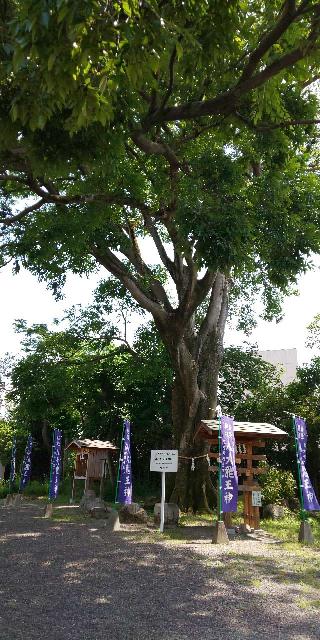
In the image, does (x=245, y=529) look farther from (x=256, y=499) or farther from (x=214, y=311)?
(x=214, y=311)

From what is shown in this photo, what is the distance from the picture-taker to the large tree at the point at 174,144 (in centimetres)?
388

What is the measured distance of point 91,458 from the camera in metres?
20.1

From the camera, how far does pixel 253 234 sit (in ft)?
29.0

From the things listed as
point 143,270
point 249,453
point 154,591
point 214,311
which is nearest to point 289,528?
point 249,453

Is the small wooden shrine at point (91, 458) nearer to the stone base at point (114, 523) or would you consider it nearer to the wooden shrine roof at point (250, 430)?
the stone base at point (114, 523)

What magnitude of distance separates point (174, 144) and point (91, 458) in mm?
14351

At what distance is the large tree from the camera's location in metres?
3.88

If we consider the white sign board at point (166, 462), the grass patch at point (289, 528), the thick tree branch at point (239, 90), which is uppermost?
the thick tree branch at point (239, 90)

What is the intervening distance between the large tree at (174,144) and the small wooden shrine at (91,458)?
5.63 m

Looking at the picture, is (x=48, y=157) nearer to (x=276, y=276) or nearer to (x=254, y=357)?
(x=276, y=276)

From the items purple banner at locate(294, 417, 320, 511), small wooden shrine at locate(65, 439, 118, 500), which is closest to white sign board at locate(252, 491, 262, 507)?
purple banner at locate(294, 417, 320, 511)

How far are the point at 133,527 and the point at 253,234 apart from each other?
6.54m

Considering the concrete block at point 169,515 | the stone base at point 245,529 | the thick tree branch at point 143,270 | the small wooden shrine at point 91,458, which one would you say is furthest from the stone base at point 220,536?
the small wooden shrine at point 91,458

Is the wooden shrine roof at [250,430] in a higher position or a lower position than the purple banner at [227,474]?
higher
